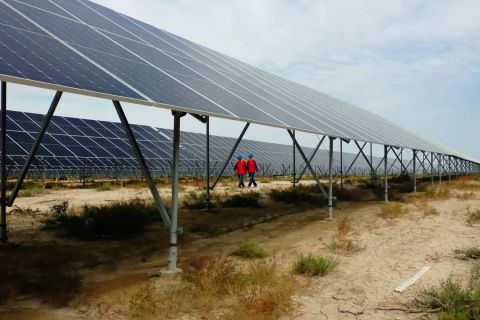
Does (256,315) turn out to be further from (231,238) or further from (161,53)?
(161,53)

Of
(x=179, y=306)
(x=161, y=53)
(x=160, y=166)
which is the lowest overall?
(x=179, y=306)

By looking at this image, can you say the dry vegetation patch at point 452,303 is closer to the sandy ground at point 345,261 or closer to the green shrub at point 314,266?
the sandy ground at point 345,261

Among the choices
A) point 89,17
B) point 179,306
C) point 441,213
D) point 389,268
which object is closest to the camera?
point 179,306

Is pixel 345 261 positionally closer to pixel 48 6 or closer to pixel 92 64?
pixel 92 64

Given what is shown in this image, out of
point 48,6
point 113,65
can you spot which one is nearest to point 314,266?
point 113,65

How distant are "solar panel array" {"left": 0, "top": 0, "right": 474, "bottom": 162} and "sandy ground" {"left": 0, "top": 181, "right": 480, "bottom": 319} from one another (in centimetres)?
264

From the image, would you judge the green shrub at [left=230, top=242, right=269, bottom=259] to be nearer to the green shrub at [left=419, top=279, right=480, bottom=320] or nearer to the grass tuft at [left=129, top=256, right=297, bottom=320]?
the grass tuft at [left=129, top=256, right=297, bottom=320]

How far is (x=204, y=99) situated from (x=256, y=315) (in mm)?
4056

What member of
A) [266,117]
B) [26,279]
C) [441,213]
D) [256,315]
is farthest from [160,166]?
[256,315]

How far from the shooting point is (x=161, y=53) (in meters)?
10.6

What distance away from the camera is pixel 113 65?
7.20 m

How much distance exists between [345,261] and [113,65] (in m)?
5.30

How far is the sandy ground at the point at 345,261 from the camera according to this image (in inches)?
224

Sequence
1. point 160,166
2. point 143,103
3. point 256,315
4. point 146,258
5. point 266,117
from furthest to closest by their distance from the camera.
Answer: point 160,166
point 266,117
point 146,258
point 143,103
point 256,315
